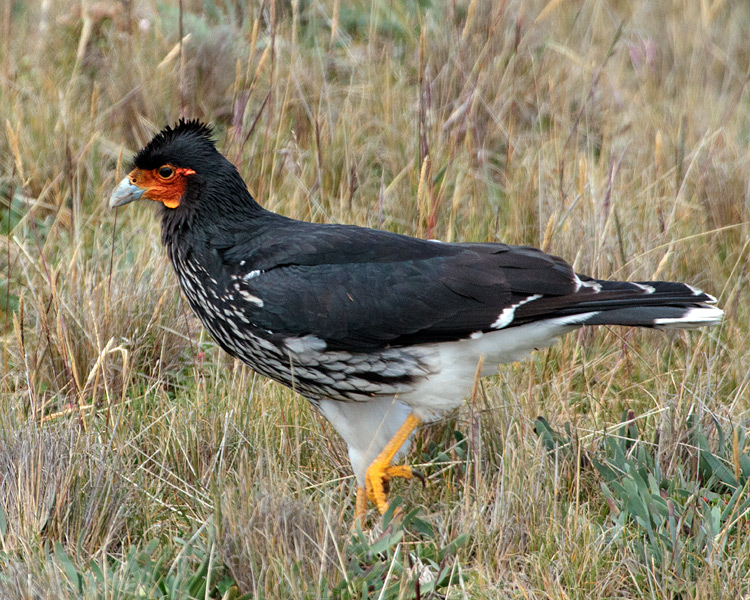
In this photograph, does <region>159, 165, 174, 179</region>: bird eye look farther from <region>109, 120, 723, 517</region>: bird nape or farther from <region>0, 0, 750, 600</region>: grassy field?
<region>0, 0, 750, 600</region>: grassy field

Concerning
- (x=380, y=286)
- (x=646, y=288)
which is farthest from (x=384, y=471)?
(x=646, y=288)

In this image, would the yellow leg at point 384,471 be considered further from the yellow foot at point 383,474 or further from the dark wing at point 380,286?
the dark wing at point 380,286

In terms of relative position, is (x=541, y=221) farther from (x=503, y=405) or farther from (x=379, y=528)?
(x=379, y=528)

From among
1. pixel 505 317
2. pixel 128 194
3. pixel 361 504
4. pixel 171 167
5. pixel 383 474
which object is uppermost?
pixel 171 167

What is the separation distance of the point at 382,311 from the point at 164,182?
105 centimetres

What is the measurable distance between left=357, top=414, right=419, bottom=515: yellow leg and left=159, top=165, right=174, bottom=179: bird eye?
1.32 metres

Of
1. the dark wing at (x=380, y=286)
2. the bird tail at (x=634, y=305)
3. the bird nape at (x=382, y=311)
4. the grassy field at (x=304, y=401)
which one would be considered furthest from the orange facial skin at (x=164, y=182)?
the bird tail at (x=634, y=305)

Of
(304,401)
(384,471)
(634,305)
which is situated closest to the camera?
(634,305)

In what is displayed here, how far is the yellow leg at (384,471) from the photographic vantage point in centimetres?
352

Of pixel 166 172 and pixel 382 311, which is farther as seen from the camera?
pixel 166 172

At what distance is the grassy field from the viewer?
2928 mm

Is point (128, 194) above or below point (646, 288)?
above

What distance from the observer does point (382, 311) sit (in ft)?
11.4

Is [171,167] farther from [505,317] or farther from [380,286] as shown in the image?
[505,317]
